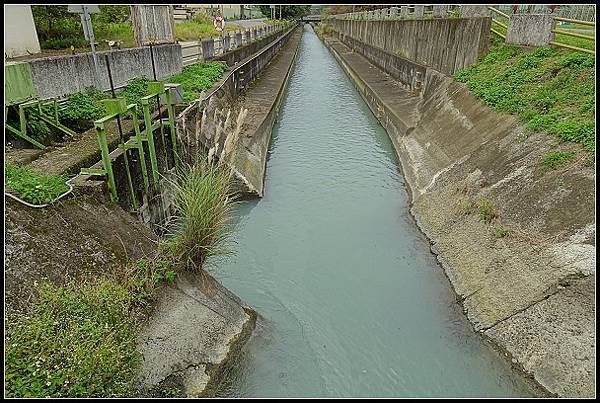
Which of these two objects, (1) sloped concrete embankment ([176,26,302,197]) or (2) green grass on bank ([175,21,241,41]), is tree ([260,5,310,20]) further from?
(1) sloped concrete embankment ([176,26,302,197])

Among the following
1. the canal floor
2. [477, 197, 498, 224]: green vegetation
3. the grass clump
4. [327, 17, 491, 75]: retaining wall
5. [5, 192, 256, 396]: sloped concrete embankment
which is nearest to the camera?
the grass clump

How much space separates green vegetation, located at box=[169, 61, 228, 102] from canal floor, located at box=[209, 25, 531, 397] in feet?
8.62

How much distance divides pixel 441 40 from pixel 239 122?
1060 cm

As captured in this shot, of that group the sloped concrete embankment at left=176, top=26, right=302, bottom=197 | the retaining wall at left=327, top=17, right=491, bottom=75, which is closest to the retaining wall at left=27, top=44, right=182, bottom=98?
the sloped concrete embankment at left=176, top=26, right=302, bottom=197

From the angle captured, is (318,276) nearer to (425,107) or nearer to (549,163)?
(549,163)

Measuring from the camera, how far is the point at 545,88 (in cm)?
744

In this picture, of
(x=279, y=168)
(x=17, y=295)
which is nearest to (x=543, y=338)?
(x=17, y=295)

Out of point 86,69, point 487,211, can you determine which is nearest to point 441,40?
point 487,211

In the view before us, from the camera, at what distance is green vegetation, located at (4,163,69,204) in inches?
146

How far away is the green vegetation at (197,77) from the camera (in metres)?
9.49

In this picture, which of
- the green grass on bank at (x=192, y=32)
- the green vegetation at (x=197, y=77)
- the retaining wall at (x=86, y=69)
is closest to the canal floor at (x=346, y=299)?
the green vegetation at (x=197, y=77)

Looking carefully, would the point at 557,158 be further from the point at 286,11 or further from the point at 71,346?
the point at 286,11

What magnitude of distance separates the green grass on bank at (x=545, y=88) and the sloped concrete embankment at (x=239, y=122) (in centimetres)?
507

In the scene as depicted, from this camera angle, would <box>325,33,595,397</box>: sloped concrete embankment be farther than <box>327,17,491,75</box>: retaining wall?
No
